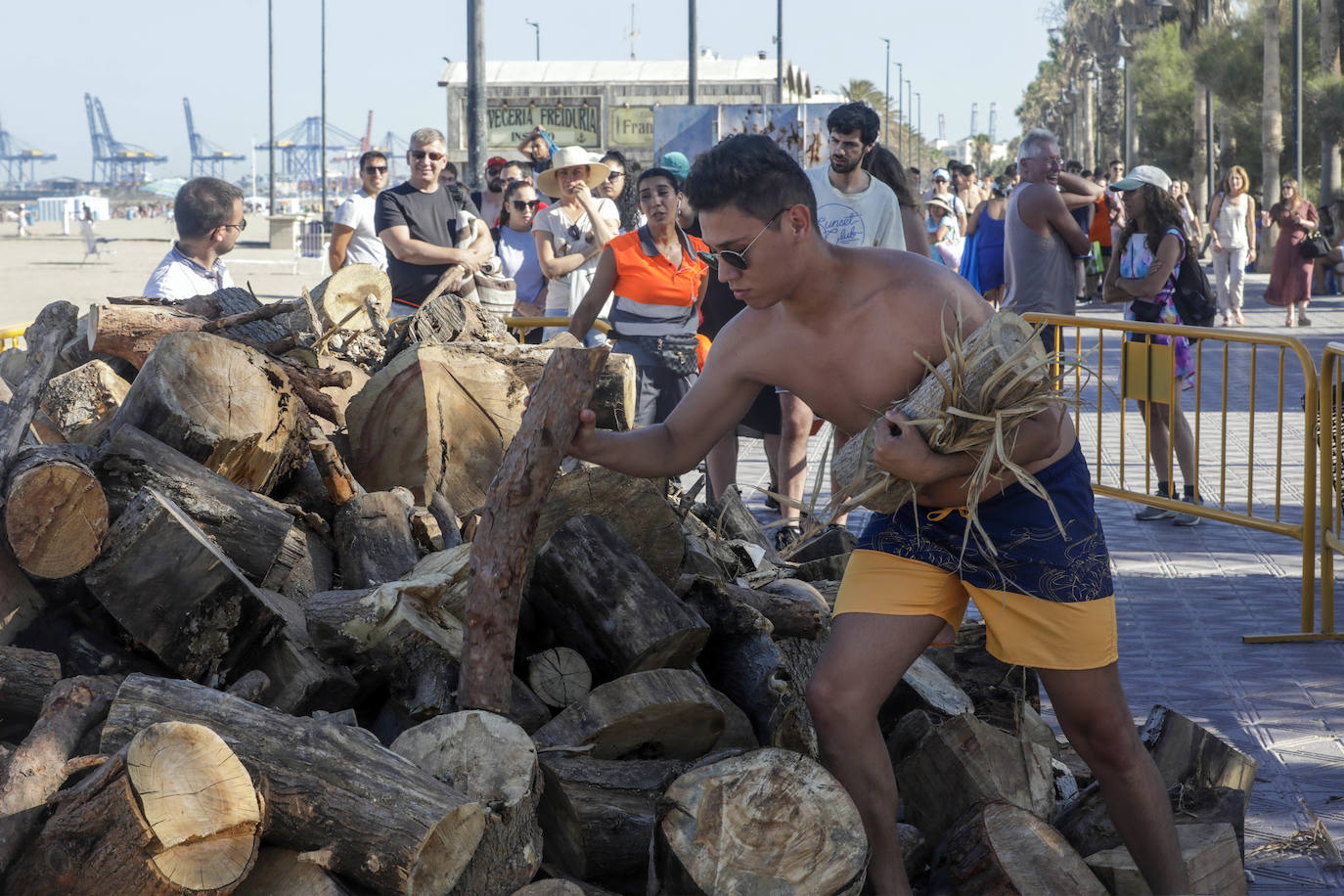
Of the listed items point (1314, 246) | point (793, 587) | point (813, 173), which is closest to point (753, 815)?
point (793, 587)

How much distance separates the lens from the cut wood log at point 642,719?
325 centimetres

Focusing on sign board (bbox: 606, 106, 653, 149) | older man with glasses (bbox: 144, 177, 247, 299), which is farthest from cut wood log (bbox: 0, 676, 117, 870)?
sign board (bbox: 606, 106, 653, 149)

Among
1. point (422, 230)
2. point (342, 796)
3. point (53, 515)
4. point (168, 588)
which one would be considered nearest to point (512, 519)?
point (342, 796)

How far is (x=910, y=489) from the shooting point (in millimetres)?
2889

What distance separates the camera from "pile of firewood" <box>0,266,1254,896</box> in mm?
2668

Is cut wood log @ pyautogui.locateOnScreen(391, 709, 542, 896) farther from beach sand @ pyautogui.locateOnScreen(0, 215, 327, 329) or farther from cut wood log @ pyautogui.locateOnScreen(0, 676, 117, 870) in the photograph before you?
beach sand @ pyautogui.locateOnScreen(0, 215, 327, 329)

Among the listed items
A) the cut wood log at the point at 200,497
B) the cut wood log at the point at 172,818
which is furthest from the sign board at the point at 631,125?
the cut wood log at the point at 172,818

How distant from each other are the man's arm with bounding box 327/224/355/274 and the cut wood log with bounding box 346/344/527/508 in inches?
154

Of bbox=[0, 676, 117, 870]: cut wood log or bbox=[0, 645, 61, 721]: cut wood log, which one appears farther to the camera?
bbox=[0, 645, 61, 721]: cut wood log

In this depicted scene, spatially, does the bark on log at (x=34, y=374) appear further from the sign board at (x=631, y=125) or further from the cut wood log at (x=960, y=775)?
the sign board at (x=631, y=125)

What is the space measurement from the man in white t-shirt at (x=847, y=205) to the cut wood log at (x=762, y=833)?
3634 mm

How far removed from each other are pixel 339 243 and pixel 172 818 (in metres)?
6.81

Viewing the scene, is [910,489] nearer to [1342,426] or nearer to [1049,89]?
[1342,426]

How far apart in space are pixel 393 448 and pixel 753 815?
2717mm
